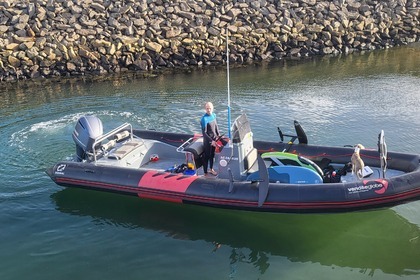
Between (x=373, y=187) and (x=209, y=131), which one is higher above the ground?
(x=209, y=131)

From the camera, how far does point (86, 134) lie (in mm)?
10062

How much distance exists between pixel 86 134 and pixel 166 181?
217 centimetres

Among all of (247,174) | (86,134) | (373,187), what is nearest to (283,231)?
(247,174)

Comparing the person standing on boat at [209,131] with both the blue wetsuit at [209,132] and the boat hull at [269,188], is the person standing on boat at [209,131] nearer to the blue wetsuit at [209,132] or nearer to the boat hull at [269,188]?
the blue wetsuit at [209,132]

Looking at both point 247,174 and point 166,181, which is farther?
point 247,174

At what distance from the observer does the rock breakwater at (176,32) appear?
19891 millimetres

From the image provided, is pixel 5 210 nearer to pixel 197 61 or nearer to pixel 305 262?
pixel 305 262

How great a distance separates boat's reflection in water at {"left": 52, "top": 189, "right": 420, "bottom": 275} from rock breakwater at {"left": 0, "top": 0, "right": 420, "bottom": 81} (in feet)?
37.1

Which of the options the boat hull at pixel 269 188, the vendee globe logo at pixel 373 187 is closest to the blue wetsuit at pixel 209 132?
the boat hull at pixel 269 188

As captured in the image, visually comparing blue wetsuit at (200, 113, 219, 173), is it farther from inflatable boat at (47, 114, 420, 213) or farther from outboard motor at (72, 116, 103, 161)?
outboard motor at (72, 116, 103, 161)

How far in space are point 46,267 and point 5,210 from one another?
7.21 feet

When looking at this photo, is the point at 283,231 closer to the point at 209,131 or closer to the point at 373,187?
the point at 373,187

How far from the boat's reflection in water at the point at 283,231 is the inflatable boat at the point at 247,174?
0.52 meters

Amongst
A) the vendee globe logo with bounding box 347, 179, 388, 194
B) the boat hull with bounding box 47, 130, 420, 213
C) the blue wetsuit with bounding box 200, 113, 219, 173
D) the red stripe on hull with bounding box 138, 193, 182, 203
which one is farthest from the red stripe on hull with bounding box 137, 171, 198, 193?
the vendee globe logo with bounding box 347, 179, 388, 194
